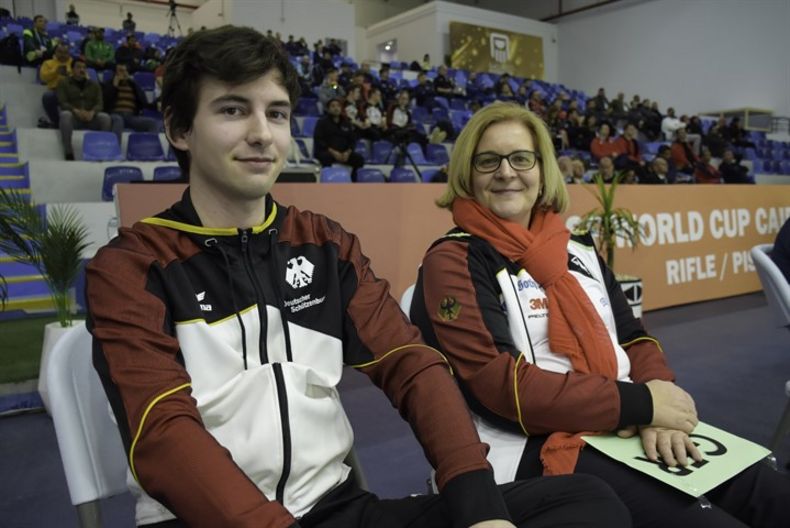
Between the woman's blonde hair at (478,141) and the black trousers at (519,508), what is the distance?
0.81 metres

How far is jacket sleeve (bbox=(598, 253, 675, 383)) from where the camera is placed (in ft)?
4.74

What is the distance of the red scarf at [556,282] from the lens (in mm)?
1357

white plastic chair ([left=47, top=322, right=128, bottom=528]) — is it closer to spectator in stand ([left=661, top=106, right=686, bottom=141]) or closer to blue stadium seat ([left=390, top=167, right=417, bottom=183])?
blue stadium seat ([left=390, top=167, right=417, bottom=183])

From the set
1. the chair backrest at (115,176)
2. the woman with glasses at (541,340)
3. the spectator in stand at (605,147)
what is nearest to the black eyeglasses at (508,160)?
the woman with glasses at (541,340)

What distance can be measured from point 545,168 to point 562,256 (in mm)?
256

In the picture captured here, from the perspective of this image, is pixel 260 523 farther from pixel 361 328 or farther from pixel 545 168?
pixel 545 168

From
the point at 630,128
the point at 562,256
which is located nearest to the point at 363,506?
the point at 562,256

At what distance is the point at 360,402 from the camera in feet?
9.53

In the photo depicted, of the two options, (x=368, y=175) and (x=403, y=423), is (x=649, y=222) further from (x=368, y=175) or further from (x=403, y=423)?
(x=368, y=175)

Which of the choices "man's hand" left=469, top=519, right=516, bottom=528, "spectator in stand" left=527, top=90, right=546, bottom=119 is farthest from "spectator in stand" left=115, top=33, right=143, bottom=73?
"man's hand" left=469, top=519, right=516, bottom=528

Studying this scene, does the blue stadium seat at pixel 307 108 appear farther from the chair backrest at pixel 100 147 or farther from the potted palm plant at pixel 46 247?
the potted palm plant at pixel 46 247

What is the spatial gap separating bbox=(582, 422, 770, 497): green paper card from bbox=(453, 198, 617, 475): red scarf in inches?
3.4

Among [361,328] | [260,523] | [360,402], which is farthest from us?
[360,402]

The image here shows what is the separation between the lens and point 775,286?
6.53 ft
